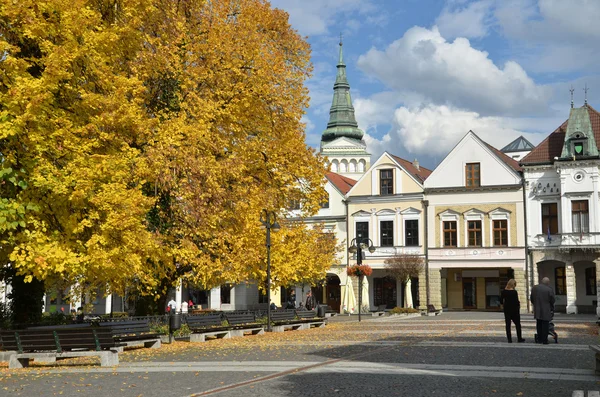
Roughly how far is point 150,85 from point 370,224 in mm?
28602

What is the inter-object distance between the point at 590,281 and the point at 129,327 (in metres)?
33.8

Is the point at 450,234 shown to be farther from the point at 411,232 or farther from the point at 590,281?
the point at 590,281

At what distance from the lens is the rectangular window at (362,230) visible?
52.1 meters

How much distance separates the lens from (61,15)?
19312mm

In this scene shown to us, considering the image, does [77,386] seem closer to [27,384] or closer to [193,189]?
[27,384]

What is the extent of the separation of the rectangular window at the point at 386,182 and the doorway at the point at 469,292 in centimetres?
807

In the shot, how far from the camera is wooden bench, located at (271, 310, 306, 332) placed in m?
28.6

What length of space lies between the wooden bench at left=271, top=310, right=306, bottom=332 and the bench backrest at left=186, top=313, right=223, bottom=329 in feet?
12.4

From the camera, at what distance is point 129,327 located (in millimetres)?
20641

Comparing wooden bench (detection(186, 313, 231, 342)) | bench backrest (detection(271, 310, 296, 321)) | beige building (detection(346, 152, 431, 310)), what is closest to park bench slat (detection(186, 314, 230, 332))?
wooden bench (detection(186, 313, 231, 342))

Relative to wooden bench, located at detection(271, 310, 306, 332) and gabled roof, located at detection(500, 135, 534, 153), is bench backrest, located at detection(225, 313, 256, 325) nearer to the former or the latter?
wooden bench, located at detection(271, 310, 306, 332)

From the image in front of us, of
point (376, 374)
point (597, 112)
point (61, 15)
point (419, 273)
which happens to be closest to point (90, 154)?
point (61, 15)

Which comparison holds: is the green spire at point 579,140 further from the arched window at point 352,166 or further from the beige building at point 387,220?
the arched window at point 352,166

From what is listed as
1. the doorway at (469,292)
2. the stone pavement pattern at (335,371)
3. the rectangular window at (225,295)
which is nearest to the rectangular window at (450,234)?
the doorway at (469,292)
